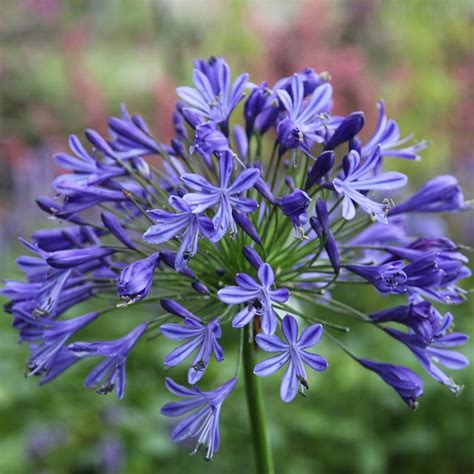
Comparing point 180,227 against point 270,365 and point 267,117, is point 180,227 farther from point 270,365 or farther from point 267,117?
point 267,117

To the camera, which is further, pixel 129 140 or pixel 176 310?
pixel 129 140

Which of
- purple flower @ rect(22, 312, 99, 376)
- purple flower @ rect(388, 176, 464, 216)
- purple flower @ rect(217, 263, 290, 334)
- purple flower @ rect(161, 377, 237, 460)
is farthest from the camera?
purple flower @ rect(388, 176, 464, 216)

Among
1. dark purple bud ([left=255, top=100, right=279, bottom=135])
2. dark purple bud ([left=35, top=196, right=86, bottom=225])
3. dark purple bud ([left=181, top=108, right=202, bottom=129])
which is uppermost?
dark purple bud ([left=181, top=108, right=202, bottom=129])

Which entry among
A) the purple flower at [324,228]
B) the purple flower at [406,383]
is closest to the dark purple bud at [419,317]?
the purple flower at [406,383]

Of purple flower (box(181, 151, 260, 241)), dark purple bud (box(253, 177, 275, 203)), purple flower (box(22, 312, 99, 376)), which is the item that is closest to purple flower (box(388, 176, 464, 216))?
dark purple bud (box(253, 177, 275, 203))

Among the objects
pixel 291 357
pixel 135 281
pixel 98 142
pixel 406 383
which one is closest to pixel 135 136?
pixel 98 142

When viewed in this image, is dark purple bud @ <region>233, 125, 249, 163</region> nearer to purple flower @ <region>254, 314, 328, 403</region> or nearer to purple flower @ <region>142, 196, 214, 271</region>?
purple flower @ <region>142, 196, 214, 271</region>

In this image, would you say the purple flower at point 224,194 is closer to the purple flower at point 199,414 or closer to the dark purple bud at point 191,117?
the dark purple bud at point 191,117

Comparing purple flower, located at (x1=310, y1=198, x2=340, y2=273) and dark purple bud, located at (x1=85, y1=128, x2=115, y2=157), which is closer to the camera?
purple flower, located at (x1=310, y1=198, x2=340, y2=273)
